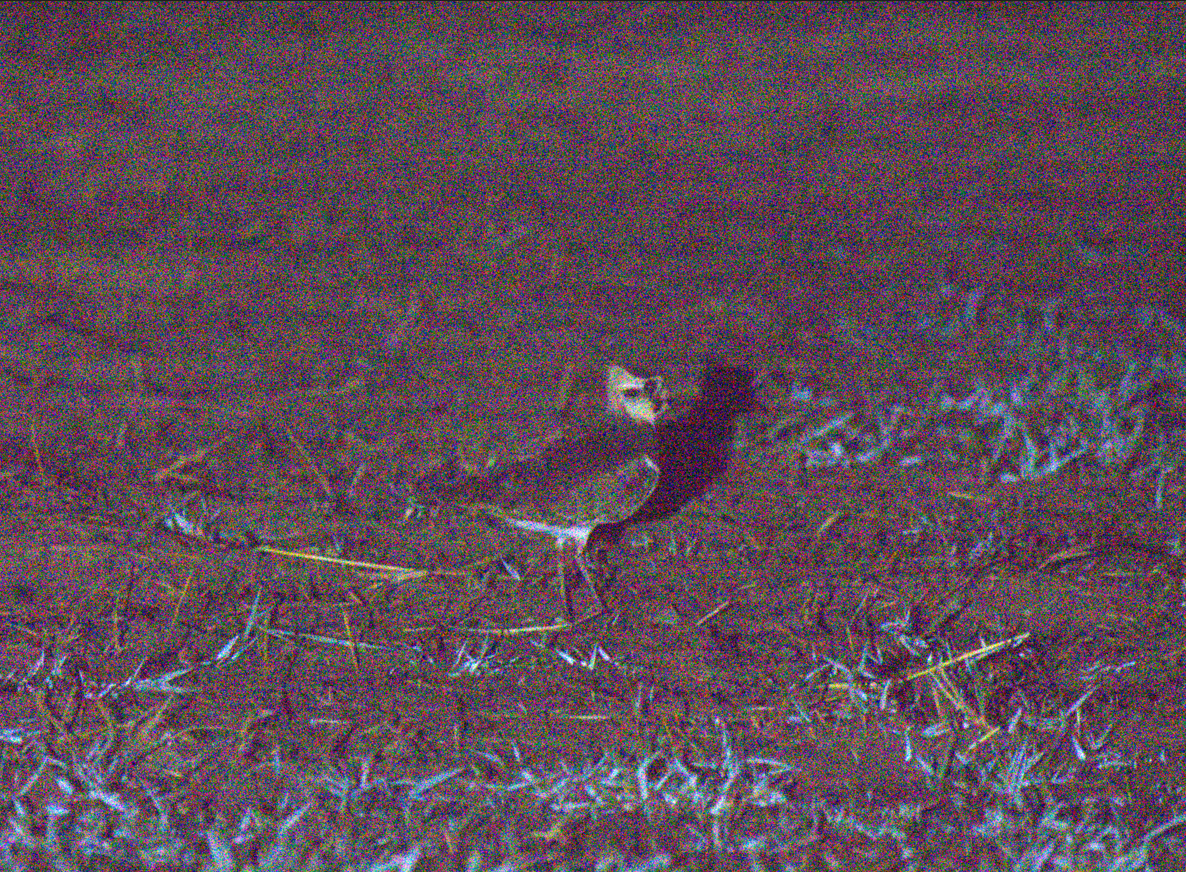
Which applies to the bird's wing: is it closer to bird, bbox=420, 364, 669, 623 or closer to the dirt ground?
bird, bbox=420, 364, 669, 623

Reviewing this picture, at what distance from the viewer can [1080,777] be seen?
324 centimetres

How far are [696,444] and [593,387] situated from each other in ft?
1.59

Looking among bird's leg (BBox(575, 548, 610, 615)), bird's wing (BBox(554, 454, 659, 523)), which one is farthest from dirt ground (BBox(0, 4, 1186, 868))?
bird's wing (BBox(554, 454, 659, 523))

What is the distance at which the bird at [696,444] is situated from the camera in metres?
4.05

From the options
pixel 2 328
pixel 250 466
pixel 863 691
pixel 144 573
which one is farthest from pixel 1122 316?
pixel 2 328

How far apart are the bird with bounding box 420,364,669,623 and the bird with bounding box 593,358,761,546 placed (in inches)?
2.3

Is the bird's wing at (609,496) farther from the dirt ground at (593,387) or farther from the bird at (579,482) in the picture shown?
the dirt ground at (593,387)

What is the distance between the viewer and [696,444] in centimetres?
432

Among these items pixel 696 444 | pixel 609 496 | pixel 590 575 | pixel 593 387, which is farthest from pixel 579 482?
pixel 593 387

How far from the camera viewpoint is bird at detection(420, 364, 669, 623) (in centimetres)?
384

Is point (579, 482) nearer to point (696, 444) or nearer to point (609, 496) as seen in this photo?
point (609, 496)

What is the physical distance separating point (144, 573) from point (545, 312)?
181 cm

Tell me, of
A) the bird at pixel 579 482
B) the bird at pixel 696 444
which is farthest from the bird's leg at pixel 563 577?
the bird at pixel 696 444

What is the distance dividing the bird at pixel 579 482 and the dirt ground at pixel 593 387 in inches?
3.8
